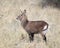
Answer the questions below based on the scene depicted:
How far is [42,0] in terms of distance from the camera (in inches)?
295

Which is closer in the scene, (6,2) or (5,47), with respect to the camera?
(5,47)

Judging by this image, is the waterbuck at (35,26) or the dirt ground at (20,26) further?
the dirt ground at (20,26)

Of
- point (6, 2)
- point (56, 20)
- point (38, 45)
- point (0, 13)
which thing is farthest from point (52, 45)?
point (6, 2)

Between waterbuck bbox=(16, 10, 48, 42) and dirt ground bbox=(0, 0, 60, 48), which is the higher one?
waterbuck bbox=(16, 10, 48, 42)

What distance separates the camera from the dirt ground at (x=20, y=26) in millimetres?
5441

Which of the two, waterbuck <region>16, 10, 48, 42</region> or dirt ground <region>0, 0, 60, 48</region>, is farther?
dirt ground <region>0, 0, 60, 48</region>

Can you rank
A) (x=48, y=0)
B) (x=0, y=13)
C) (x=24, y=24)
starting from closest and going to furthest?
(x=24, y=24) < (x=0, y=13) < (x=48, y=0)

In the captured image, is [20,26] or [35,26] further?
[20,26]

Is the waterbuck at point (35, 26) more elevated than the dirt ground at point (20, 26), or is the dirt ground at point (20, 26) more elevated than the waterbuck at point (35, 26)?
the waterbuck at point (35, 26)

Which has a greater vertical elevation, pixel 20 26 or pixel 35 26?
pixel 35 26

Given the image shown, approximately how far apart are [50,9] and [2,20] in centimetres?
154

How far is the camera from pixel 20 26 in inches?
244

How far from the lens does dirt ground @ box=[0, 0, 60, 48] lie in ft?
17.9

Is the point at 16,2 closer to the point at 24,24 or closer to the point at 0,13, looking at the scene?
the point at 0,13
